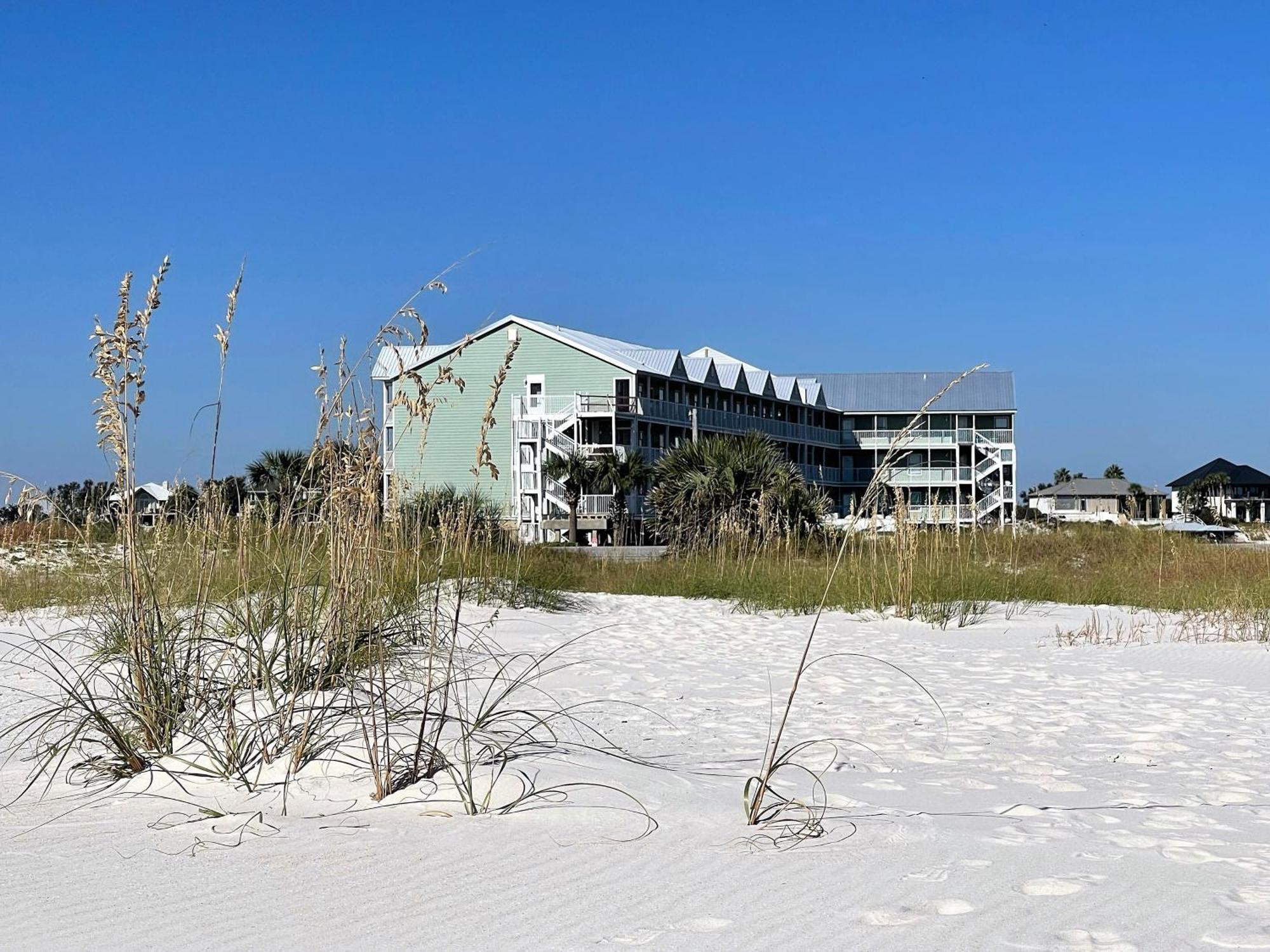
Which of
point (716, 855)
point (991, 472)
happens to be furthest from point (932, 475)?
point (716, 855)

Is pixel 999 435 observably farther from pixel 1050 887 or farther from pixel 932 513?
pixel 1050 887

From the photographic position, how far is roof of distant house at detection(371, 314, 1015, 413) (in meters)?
47.1

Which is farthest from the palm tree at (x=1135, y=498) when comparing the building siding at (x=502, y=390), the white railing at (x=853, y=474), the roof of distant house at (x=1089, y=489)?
the building siding at (x=502, y=390)

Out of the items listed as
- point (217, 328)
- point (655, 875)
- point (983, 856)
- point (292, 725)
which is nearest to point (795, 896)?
point (655, 875)

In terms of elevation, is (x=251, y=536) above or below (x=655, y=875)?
above

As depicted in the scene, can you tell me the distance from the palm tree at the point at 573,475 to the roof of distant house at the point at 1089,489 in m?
59.0

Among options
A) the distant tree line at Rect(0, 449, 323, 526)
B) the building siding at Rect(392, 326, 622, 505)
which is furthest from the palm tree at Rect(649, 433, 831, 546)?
the building siding at Rect(392, 326, 622, 505)

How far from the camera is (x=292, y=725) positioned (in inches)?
181

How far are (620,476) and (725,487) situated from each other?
39.7ft

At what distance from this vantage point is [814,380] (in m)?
60.6

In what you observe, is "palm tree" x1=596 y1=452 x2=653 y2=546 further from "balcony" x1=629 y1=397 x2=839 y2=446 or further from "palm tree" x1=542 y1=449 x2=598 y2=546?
"balcony" x1=629 y1=397 x2=839 y2=446

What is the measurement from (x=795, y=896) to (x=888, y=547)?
12470mm

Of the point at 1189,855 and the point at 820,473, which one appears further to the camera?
the point at 820,473

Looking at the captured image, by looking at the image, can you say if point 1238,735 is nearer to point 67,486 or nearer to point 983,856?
point 983,856
